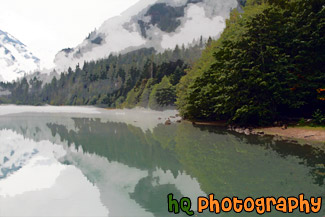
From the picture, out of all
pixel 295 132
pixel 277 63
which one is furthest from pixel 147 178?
pixel 277 63

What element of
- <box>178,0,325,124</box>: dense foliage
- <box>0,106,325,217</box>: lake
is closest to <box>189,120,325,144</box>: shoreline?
<box>178,0,325,124</box>: dense foliage

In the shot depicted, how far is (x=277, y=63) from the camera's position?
3516 centimetres

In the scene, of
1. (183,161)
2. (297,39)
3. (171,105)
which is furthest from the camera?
(171,105)

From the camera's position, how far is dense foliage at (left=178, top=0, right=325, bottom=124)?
34.2 m

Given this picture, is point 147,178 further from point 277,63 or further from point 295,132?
point 277,63

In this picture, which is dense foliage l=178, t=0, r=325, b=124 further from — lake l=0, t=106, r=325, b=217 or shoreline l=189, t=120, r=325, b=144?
lake l=0, t=106, r=325, b=217

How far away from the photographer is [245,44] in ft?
126

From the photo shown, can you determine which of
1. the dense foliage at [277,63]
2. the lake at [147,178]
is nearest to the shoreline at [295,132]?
the dense foliage at [277,63]

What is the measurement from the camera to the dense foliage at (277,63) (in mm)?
34219

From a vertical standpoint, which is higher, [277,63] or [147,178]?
[277,63]

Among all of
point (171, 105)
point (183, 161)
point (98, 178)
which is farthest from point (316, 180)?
point (171, 105)

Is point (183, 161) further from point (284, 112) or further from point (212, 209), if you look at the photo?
point (284, 112)

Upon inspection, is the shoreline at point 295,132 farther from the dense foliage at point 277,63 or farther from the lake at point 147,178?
the lake at point 147,178

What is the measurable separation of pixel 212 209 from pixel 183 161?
31.9 ft
